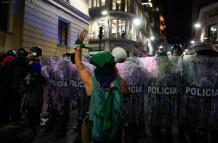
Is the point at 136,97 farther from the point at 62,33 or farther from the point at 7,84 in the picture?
the point at 62,33

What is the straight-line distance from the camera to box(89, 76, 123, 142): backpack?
397cm

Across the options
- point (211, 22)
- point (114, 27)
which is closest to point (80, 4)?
point (211, 22)

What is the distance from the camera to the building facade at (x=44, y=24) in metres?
15.6

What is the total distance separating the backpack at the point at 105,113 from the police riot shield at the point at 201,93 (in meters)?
3.51

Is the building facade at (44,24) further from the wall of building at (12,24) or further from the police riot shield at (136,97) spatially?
the police riot shield at (136,97)

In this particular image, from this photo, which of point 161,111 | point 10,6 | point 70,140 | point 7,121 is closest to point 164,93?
point 161,111

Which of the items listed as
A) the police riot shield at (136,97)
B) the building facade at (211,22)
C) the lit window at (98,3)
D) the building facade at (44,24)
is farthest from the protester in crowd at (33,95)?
the lit window at (98,3)

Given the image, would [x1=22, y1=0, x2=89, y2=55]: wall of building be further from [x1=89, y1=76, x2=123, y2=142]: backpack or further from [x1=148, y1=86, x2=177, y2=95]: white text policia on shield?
[x1=89, y1=76, x2=123, y2=142]: backpack

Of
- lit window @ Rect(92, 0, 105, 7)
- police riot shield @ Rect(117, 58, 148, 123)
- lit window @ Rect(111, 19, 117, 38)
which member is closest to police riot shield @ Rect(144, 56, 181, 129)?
police riot shield @ Rect(117, 58, 148, 123)

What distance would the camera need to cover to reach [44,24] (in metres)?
18.1

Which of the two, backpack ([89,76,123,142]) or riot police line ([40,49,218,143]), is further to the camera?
riot police line ([40,49,218,143])

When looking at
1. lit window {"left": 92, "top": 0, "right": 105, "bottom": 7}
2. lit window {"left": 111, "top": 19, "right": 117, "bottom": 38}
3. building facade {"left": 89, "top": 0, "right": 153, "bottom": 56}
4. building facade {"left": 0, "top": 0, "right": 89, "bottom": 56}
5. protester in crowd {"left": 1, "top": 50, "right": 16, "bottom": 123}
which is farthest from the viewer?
lit window {"left": 92, "top": 0, "right": 105, "bottom": 7}

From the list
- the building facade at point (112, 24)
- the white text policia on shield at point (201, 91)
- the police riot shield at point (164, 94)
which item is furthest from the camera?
the building facade at point (112, 24)

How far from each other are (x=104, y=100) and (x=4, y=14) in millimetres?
12696
